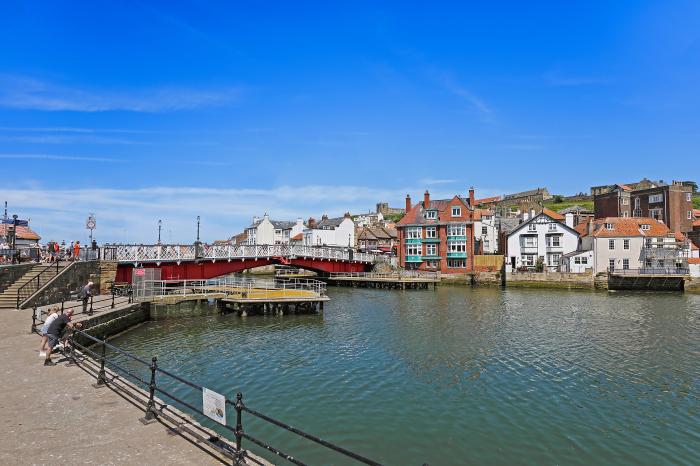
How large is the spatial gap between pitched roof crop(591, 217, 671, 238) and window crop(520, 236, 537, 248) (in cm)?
948

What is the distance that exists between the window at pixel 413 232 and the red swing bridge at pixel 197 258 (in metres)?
24.4

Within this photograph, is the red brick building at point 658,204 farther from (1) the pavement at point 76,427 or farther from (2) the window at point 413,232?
(1) the pavement at point 76,427

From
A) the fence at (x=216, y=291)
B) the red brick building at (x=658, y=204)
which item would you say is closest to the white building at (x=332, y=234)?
the red brick building at (x=658, y=204)

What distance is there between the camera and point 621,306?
153 feet

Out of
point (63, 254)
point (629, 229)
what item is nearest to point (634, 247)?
point (629, 229)

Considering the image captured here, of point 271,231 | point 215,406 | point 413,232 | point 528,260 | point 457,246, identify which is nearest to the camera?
point 215,406

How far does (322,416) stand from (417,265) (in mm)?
68324

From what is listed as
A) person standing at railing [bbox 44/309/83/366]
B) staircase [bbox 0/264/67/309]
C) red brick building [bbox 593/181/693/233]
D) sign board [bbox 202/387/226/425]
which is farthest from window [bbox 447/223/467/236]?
sign board [bbox 202/387/226/425]

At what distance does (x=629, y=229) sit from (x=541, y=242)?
13.2 m

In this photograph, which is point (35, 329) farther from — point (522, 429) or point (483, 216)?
point (483, 216)

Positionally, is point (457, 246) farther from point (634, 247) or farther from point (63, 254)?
point (63, 254)

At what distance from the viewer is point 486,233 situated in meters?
93.8

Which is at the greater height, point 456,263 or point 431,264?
point 456,263

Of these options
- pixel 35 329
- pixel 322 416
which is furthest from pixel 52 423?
pixel 35 329
